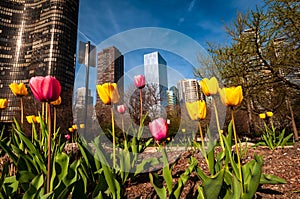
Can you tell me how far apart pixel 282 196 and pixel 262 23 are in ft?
11.6

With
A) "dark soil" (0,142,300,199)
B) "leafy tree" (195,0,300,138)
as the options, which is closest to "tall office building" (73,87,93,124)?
"dark soil" (0,142,300,199)

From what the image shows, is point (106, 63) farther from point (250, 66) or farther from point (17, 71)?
point (17, 71)

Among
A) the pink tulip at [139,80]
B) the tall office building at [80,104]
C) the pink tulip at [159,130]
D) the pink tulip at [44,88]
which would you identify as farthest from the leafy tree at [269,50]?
the pink tulip at [44,88]

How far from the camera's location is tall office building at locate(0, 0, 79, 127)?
128ft

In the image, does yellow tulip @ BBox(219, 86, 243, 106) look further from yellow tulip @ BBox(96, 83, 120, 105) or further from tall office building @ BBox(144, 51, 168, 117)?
tall office building @ BBox(144, 51, 168, 117)

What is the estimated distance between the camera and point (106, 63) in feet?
8.57

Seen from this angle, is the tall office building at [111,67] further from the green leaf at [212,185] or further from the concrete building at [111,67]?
the green leaf at [212,185]

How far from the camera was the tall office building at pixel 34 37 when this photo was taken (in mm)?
38938

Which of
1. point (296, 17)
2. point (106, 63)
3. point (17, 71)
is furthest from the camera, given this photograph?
point (17, 71)

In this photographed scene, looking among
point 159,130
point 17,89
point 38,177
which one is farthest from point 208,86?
point 17,89

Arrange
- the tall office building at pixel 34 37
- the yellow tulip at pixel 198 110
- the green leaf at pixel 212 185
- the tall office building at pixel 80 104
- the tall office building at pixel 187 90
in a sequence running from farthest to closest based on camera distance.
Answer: the tall office building at pixel 34 37, the tall office building at pixel 80 104, the tall office building at pixel 187 90, the yellow tulip at pixel 198 110, the green leaf at pixel 212 185

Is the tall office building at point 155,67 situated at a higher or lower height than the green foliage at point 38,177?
higher

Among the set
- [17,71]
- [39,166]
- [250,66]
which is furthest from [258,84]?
[17,71]

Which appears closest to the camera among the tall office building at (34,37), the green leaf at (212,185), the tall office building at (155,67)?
the green leaf at (212,185)
